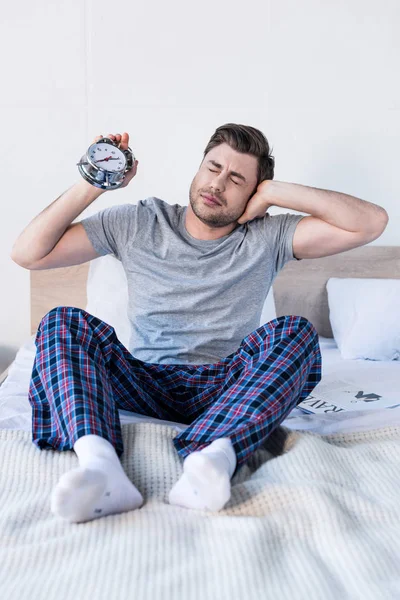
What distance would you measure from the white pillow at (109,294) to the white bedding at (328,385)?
0.27 m

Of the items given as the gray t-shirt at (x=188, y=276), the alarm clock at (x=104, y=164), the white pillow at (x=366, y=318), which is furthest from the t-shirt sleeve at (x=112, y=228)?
the white pillow at (x=366, y=318)

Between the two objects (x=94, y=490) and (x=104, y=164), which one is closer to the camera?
(x=94, y=490)

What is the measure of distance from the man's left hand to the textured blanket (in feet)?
2.19

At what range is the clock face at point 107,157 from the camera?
1.60 meters

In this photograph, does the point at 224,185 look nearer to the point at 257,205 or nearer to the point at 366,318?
the point at 257,205

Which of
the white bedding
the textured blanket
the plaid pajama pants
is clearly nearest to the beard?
the plaid pajama pants

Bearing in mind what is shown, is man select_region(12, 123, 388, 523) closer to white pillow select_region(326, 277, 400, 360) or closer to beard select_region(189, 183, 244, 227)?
beard select_region(189, 183, 244, 227)

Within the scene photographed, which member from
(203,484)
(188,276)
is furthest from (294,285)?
(203,484)

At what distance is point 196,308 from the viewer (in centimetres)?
171

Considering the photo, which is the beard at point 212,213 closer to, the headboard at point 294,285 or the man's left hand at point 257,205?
the man's left hand at point 257,205

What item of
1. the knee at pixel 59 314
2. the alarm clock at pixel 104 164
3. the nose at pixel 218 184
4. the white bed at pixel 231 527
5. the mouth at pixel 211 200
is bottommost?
the white bed at pixel 231 527

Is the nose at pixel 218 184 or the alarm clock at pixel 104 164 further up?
the alarm clock at pixel 104 164

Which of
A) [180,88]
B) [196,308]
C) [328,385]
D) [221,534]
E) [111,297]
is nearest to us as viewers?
[221,534]

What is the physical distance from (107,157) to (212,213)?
0.31 m
